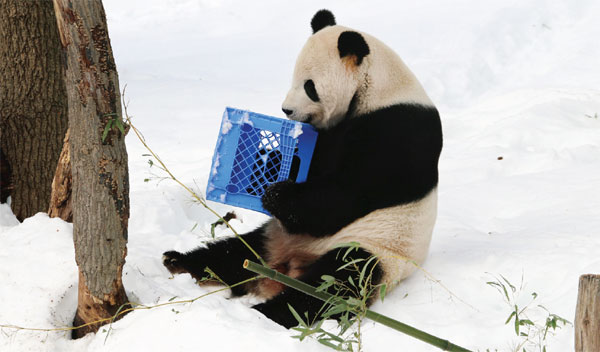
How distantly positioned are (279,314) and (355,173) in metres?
0.71

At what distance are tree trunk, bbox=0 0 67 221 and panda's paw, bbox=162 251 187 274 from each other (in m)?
0.71

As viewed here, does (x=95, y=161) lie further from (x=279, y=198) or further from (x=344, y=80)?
(x=344, y=80)

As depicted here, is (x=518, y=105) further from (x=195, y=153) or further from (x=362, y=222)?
(x=362, y=222)

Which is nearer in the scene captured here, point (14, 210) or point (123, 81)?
point (14, 210)

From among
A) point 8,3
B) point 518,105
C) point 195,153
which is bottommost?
point 195,153

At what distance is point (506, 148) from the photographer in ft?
17.5

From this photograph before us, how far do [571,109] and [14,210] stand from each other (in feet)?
16.9

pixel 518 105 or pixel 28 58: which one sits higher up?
pixel 28 58

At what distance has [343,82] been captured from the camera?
300cm

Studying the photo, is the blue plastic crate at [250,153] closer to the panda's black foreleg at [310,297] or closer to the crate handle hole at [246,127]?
the crate handle hole at [246,127]

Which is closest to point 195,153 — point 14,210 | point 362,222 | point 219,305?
point 14,210

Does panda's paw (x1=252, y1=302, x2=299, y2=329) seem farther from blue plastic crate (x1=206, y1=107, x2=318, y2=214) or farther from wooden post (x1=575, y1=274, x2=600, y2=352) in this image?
wooden post (x1=575, y1=274, x2=600, y2=352)

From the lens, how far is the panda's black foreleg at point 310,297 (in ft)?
8.83

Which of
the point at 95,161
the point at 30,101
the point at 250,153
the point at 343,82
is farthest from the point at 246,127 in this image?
the point at 30,101
